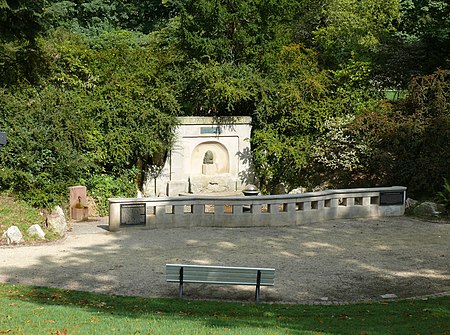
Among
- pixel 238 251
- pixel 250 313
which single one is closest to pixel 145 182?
pixel 238 251

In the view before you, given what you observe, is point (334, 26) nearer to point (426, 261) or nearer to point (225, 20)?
point (225, 20)

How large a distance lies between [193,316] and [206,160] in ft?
54.0

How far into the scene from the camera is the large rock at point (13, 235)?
56.3 feet

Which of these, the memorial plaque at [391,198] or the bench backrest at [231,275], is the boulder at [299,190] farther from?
the bench backrest at [231,275]

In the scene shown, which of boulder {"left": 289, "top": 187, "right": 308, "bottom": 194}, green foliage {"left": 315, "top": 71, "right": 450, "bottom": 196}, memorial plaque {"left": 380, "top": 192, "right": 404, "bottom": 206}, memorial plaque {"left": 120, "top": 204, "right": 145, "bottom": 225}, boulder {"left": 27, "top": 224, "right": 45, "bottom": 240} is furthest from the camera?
boulder {"left": 289, "top": 187, "right": 308, "bottom": 194}

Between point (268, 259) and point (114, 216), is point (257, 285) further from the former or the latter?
point (114, 216)

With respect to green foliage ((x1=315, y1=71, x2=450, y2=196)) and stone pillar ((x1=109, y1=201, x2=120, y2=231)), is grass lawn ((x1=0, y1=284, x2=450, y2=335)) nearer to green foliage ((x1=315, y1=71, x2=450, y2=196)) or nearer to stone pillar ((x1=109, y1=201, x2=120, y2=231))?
stone pillar ((x1=109, y1=201, x2=120, y2=231))

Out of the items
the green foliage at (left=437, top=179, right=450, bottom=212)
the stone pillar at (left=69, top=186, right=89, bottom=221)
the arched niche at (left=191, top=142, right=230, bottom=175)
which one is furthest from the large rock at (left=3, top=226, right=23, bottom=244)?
the green foliage at (left=437, top=179, right=450, bottom=212)

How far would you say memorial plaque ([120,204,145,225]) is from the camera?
62.3 feet

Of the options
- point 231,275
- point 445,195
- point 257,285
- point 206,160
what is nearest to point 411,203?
point 445,195

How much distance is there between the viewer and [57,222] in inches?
749

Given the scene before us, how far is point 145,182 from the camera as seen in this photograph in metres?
26.3

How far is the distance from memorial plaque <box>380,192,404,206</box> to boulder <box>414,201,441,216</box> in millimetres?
612

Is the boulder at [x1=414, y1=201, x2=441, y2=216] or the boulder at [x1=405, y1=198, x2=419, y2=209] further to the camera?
the boulder at [x1=405, y1=198, x2=419, y2=209]
